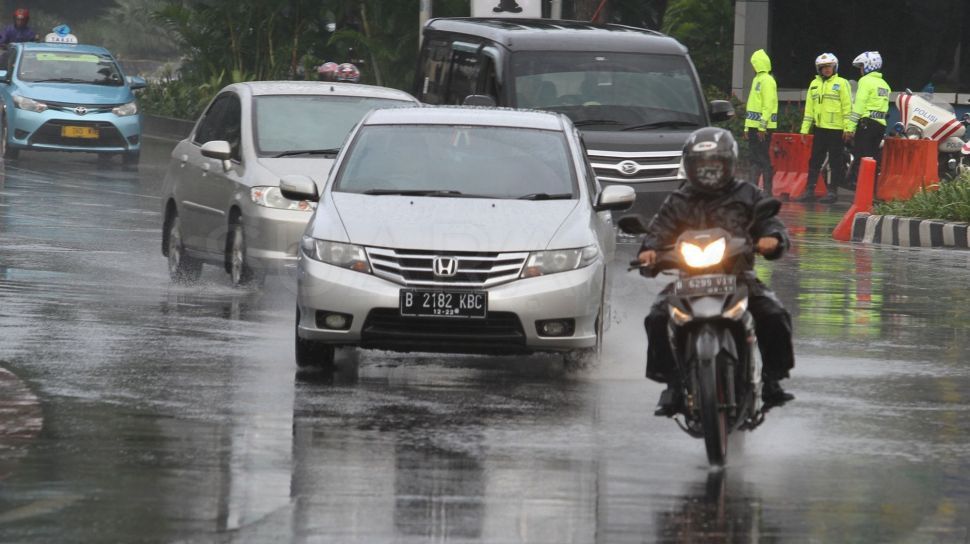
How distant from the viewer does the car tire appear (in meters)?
15.3

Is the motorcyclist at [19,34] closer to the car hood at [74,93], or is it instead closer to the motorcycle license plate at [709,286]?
the car hood at [74,93]

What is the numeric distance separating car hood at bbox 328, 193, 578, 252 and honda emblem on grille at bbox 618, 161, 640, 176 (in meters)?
7.89

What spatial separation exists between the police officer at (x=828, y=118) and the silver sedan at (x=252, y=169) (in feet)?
38.3

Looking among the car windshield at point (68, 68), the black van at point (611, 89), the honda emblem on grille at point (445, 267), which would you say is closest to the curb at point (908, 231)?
the black van at point (611, 89)

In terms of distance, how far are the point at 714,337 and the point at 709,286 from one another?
8.6 inches

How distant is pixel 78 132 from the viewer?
30.9 metres

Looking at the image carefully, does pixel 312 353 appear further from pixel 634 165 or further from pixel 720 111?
pixel 720 111

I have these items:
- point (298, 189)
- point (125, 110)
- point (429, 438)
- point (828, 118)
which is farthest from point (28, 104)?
point (429, 438)

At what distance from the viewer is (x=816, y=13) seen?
1405 inches

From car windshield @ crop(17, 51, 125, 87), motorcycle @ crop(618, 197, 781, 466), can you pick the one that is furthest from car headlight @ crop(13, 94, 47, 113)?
motorcycle @ crop(618, 197, 781, 466)

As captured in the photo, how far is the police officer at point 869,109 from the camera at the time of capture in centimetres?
2723

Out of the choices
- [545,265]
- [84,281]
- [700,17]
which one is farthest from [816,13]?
[545,265]

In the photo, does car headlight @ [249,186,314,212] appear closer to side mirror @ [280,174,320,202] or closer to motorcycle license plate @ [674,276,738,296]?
side mirror @ [280,174,320,202]

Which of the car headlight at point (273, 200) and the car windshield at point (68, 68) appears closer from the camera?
the car headlight at point (273, 200)
